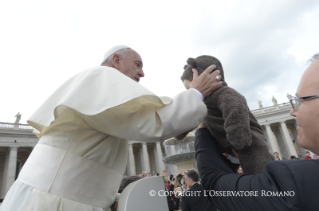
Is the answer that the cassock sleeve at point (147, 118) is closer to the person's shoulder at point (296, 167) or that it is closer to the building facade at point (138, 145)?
the person's shoulder at point (296, 167)

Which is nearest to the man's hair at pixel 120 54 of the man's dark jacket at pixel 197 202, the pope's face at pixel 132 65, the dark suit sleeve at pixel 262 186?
the pope's face at pixel 132 65

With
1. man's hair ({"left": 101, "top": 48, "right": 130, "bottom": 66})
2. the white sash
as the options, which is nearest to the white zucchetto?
man's hair ({"left": 101, "top": 48, "right": 130, "bottom": 66})

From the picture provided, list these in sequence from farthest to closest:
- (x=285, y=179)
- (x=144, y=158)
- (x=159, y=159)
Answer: (x=159, y=159), (x=144, y=158), (x=285, y=179)

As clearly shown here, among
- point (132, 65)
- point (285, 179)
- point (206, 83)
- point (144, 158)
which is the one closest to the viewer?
point (285, 179)

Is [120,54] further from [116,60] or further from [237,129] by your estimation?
[237,129]

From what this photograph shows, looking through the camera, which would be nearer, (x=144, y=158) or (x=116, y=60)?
(x=116, y=60)

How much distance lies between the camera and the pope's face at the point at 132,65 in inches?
95.3

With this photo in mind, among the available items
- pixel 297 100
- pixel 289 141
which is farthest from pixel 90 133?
pixel 289 141

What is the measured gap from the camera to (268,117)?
1441 inches

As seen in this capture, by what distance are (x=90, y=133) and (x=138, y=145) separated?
129 ft

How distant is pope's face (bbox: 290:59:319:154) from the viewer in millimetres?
1173

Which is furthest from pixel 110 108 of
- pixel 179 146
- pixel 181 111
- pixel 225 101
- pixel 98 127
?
pixel 179 146

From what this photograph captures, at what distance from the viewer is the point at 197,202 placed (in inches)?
141

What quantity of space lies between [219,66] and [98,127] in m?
1.52
